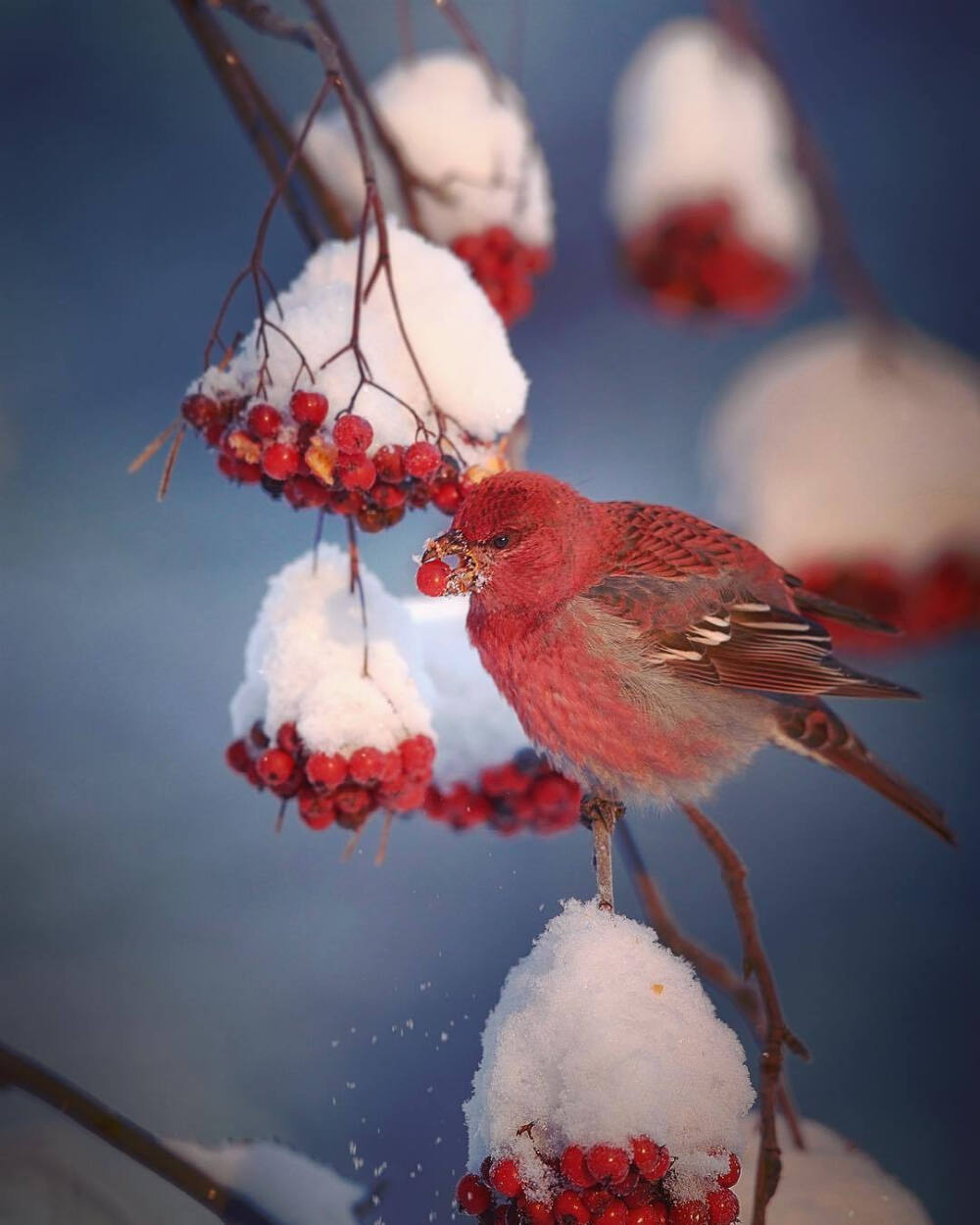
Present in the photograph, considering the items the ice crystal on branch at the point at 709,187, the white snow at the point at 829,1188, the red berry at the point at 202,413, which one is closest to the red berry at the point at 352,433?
the red berry at the point at 202,413

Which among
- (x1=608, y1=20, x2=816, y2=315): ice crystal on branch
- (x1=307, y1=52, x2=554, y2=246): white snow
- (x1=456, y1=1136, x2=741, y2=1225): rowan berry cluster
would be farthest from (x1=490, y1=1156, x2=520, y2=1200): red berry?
(x1=608, y1=20, x2=816, y2=315): ice crystal on branch

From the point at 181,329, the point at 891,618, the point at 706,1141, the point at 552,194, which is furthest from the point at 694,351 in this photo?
the point at 706,1141

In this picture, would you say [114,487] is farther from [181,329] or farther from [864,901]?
[864,901]

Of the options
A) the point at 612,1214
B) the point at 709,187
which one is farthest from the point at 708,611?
the point at 709,187

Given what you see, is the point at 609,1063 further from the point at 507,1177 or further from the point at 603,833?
the point at 603,833

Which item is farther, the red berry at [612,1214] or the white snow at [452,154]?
the white snow at [452,154]

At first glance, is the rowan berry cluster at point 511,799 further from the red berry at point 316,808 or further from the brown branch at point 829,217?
the brown branch at point 829,217
